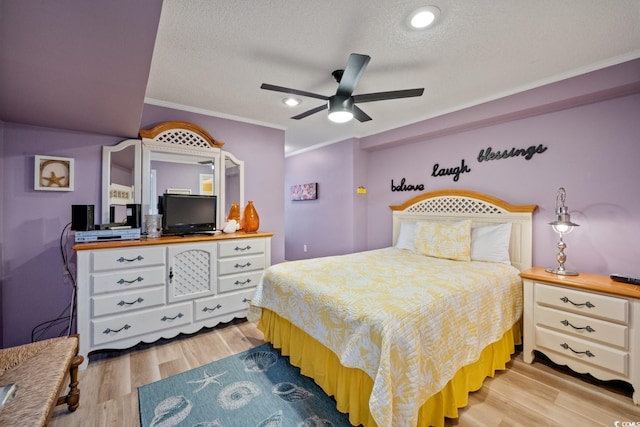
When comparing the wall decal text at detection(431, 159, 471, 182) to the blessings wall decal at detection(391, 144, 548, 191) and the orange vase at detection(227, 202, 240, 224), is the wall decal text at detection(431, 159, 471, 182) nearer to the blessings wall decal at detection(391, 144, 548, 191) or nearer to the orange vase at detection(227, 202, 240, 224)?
the blessings wall decal at detection(391, 144, 548, 191)

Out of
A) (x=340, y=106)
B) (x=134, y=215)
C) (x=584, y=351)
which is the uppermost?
(x=340, y=106)

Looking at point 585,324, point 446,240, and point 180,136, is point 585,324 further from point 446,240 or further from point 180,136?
point 180,136

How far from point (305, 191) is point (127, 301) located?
3461 millimetres

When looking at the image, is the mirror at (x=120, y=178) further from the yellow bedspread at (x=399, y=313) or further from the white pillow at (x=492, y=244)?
the white pillow at (x=492, y=244)

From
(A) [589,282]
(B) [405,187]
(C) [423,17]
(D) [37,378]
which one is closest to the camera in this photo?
(D) [37,378]

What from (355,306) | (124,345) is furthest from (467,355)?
(124,345)

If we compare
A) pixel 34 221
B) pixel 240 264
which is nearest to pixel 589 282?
pixel 240 264

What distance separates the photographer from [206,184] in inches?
124

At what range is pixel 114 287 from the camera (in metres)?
2.18

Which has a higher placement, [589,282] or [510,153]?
[510,153]

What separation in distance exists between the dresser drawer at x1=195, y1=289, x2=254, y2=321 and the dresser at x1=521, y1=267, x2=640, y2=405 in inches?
104

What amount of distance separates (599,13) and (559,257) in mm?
1777

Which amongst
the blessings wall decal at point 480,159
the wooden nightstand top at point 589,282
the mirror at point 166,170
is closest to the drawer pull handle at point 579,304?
the wooden nightstand top at point 589,282

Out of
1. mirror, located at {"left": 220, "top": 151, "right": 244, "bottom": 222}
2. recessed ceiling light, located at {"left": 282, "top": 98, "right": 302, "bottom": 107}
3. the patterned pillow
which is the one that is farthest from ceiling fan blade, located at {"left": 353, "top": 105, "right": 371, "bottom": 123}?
mirror, located at {"left": 220, "top": 151, "right": 244, "bottom": 222}
